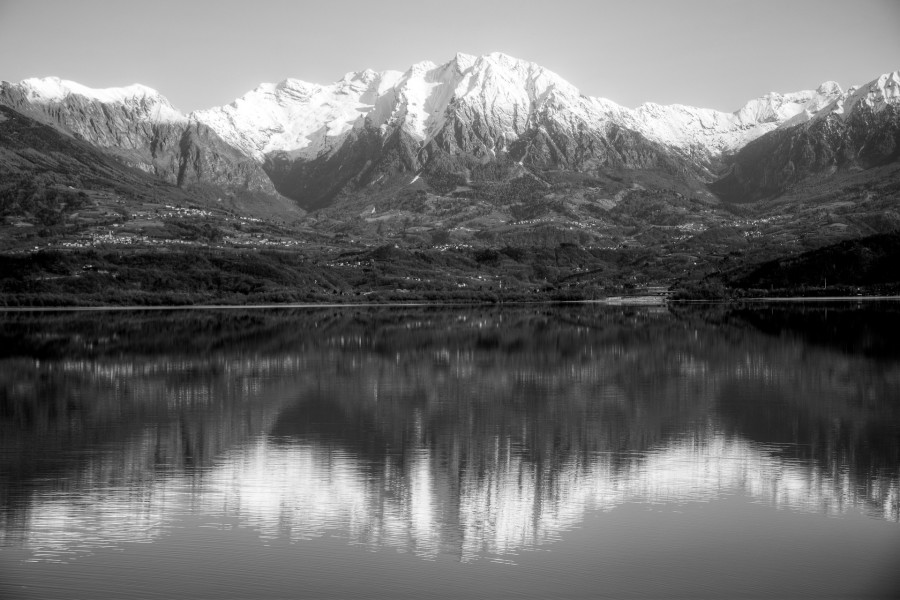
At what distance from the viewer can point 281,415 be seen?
36.0 m

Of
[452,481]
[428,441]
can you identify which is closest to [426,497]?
[452,481]

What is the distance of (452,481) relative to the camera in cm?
2517

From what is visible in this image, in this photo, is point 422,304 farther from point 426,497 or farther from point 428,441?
point 426,497

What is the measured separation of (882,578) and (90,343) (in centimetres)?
6371

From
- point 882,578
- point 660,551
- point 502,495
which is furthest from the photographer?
point 502,495

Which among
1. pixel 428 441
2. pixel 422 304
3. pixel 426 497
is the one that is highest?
pixel 422 304

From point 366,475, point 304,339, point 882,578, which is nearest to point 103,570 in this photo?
point 366,475

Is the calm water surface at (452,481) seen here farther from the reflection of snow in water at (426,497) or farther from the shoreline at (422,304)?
the shoreline at (422,304)

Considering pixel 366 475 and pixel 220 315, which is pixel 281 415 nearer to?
pixel 366 475

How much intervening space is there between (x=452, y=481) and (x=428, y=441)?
5.34m

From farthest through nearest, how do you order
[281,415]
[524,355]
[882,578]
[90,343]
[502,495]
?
[90,343]
[524,355]
[281,415]
[502,495]
[882,578]

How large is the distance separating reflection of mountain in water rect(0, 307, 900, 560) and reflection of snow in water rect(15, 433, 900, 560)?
0.08 meters

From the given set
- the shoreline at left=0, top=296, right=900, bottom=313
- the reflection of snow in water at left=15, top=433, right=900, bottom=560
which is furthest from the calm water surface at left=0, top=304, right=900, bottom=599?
the shoreline at left=0, top=296, right=900, bottom=313

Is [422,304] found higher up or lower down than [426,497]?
higher up
